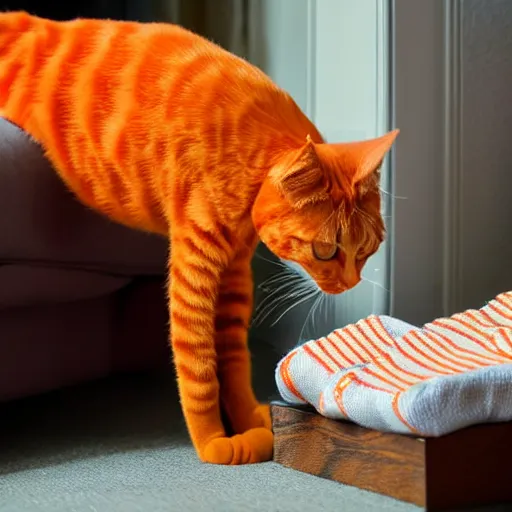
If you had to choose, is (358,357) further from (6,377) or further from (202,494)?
(6,377)

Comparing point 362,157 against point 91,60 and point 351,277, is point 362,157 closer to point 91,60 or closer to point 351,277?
point 351,277

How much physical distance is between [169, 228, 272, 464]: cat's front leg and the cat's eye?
0.12 m

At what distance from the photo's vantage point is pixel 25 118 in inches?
44.6

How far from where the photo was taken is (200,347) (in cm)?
106

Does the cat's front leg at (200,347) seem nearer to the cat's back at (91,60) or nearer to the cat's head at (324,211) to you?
the cat's head at (324,211)

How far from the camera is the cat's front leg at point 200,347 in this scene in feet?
3.45

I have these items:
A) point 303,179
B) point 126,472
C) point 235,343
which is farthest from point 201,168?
point 126,472

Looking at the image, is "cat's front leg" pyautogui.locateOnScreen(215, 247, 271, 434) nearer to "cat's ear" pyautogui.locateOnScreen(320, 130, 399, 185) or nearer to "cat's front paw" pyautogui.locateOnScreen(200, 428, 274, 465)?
"cat's front paw" pyautogui.locateOnScreen(200, 428, 274, 465)

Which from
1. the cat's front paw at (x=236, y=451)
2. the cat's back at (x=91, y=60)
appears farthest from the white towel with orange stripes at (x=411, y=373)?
the cat's back at (x=91, y=60)

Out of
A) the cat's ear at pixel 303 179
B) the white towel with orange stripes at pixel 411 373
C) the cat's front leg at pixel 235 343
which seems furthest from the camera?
the cat's front leg at pixel 235 343

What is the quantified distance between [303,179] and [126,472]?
0.42 meters

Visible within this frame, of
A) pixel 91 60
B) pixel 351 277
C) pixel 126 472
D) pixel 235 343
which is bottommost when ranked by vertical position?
pixel 126 472

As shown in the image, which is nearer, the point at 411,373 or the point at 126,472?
the point at 411,373

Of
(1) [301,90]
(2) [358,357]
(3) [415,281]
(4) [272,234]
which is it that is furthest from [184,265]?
(1) [301,90]
